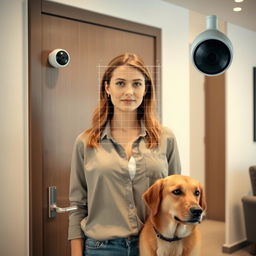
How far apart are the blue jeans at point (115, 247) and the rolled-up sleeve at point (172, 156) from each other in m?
0.23

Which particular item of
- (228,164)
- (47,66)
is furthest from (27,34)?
(228,164)

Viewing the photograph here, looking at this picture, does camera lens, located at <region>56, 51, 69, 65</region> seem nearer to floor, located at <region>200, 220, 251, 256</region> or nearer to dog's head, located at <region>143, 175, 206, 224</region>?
dog's head, located at <region>143, 175, 206, 224</region>

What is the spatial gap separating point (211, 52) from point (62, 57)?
101 cm

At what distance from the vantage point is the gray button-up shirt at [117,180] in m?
1.12

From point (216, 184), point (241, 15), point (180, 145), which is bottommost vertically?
point (216, 184)

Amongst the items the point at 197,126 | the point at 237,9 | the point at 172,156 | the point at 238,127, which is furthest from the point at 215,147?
the point at 172,156

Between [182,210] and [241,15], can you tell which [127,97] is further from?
[241,15]

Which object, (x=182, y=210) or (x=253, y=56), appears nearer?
(x=182, y=210)

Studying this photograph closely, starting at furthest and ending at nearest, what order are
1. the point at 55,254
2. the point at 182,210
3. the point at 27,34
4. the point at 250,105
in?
1. the point at 250,105
2. the point at 55,254
3. the point at 27,34
4. the point at 182,210

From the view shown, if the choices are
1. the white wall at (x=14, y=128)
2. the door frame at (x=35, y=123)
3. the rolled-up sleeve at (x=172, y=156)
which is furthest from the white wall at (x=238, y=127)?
the rolled-up sleeve at (x=172, y=156)

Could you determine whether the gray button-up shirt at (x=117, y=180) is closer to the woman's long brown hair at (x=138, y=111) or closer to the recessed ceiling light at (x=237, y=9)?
the woman's long brown hair at (x=138, y=111)

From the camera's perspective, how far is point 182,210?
101 centimetres

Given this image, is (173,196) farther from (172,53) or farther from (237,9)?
(237,9)

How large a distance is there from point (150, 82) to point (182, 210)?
0.38 m
